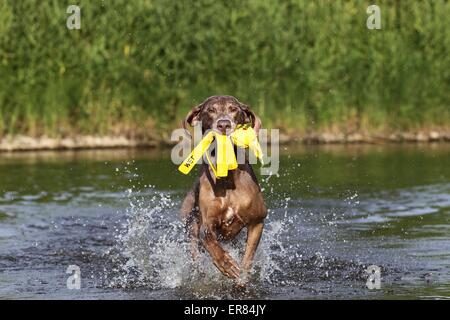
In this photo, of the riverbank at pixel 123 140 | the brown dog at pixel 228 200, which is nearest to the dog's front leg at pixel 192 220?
the brown dog at pixel 228 200

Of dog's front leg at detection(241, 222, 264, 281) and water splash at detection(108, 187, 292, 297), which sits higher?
dog's front leg at detection(241, 222, 264, 281)

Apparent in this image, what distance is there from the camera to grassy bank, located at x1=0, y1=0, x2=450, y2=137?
21203 mm

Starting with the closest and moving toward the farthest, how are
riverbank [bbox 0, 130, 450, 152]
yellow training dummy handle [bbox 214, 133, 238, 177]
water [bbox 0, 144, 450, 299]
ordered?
yellow training dummy handle [bbox 214, 133, 238, 177] → water [bbox 0, 144, 450, 299] → riverbank [bbox 0, 130, 450, 152]

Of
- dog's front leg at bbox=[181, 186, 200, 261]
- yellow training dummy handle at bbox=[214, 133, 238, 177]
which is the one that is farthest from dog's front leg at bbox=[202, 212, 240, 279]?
dog's front leg at bbox=[181, 186, 200, 261]

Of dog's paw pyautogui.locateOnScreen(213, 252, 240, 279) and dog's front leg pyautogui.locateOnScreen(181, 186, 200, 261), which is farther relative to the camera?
dog's front leg pyautogui.locateOnScreen(181, 186, 200, 261)

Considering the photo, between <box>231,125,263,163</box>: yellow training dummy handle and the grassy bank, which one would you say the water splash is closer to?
<box>231,125,263,163</box>: yellow training dummy handle

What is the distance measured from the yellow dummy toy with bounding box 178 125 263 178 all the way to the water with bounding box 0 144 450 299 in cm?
101

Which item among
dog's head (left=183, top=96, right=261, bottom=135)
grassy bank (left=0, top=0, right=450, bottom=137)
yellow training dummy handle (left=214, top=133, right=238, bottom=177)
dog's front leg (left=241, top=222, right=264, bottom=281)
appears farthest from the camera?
grassy bank (left=0, top=0, right=450, bottom=137)

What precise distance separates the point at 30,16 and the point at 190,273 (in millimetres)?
11324

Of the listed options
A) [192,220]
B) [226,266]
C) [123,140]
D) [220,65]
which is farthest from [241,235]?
[220,65]

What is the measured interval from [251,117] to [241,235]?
5.21 ft

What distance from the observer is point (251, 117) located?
10.6m

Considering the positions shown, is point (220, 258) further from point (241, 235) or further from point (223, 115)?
point (241, 235)

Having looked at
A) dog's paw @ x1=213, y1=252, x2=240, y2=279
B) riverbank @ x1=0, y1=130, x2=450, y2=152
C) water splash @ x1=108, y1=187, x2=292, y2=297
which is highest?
dog's paw @ x1=213, y1=252, x2=240, y2=279
